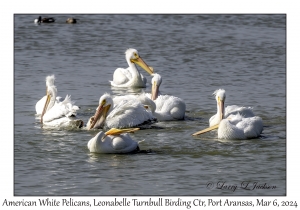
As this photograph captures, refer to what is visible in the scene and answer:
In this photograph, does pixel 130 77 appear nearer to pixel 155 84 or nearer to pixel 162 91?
pixel 162 91

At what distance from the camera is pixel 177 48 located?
18.2m

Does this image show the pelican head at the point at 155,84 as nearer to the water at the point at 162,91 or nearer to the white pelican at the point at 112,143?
the water at the point at 162,91

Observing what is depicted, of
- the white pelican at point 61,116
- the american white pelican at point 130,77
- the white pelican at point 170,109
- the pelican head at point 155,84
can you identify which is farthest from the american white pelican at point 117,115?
the american white pelican at point 130,77

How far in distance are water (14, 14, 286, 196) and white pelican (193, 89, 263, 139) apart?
0.38ft

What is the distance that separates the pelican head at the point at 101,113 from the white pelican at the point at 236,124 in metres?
1.36

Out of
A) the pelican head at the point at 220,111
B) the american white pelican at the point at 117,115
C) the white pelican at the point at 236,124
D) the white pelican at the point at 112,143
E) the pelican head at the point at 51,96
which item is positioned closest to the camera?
the white pelican at the point at 112,143

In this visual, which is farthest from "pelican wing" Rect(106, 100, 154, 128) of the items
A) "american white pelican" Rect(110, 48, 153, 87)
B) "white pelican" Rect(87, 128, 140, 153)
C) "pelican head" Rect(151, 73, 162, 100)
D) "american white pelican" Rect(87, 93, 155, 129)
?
"american white pelican" Rect(110, 48, 153, 87)

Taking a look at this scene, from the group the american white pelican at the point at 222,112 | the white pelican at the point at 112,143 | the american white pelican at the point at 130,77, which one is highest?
the american white pelican at the point at 130,77

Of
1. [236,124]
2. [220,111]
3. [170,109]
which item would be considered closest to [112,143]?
[236,124]

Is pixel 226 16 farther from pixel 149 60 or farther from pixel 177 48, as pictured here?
pixel 149 60

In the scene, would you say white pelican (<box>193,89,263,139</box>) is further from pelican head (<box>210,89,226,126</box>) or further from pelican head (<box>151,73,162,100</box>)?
pelican head (<box>151,73,162,100</box>)

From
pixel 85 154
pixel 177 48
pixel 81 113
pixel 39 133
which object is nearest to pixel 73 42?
pixel 177 48

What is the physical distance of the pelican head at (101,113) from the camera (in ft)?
35.9

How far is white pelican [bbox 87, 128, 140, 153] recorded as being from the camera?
374 inches
